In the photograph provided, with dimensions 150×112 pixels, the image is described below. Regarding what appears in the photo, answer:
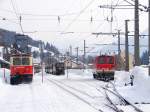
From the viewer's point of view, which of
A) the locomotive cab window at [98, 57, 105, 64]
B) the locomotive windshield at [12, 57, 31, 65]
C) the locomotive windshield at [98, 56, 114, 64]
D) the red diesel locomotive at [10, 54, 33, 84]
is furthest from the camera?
the locomotive cab window at [98, 57, 105, 64]

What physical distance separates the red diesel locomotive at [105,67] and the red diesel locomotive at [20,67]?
9.50m

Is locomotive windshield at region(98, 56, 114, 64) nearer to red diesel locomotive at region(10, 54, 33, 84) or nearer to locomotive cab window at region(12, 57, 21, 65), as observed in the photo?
red diesel locomotive at region(10, 54, 33, 84)

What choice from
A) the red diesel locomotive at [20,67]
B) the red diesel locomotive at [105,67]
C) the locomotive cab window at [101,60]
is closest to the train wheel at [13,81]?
the red diesel locomotive at [20,67]

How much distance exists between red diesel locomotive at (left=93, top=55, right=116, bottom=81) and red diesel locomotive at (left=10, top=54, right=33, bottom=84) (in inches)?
374

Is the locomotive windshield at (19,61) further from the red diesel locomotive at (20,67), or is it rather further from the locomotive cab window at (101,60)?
the locomotive cab window at (101,60)

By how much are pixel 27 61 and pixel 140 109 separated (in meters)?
27.4

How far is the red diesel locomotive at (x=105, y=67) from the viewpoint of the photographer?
49797 mm

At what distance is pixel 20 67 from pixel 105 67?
1076cm

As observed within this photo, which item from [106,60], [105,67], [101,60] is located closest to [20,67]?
[105,67]

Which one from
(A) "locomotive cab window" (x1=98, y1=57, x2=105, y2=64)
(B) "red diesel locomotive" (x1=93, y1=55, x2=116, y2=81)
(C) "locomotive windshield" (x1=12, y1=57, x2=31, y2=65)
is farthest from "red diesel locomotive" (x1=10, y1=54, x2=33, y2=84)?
(A) "locomotive cab window" (x1=98, y1=57, x2=105, y2=64)

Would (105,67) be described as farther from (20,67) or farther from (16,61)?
(16,61)

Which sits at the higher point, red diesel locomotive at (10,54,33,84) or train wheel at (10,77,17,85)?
red diesel locomotive at (10,54,33,84)

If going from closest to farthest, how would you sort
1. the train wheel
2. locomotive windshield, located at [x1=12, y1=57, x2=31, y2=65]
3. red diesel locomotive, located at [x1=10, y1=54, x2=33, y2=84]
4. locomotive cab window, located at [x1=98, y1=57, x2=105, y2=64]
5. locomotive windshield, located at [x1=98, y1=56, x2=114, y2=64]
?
the train wheel < red diesel locomotive, located at [x1=10, y1=54, x2=33, y2=84] < locomotive windshield, located at [x1=12, y1=57, x2=31, y2=65] < locomotive windshield, located at [x1=98, y1=56, x2=114, y2=64] < locomotive cab window, located at [x1=98, y1=57, x2=105, y2=64]

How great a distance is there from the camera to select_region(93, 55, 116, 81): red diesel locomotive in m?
49.8
